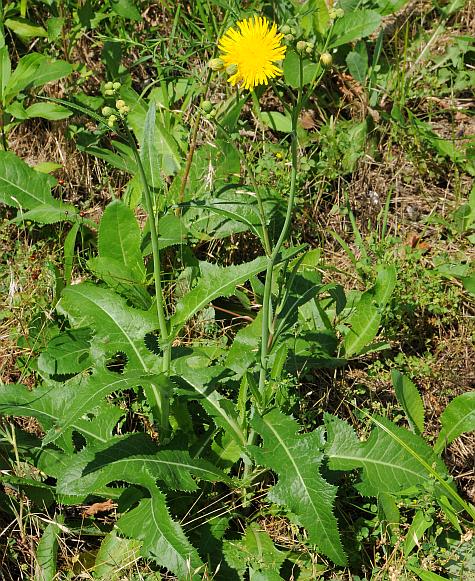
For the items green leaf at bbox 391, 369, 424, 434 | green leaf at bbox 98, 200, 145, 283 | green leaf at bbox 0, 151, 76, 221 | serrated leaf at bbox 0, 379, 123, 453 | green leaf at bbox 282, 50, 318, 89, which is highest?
green leaf at bbox 282, 50, 318, 89

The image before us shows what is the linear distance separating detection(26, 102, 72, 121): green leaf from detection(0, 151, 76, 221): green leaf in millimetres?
273

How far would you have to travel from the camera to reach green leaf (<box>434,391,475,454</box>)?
3098 mm

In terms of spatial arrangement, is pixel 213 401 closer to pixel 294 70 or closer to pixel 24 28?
pixel 294 70

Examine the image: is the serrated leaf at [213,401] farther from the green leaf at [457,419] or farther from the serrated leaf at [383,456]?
the green leaf at [457,419]

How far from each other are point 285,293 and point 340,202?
1.22 meters

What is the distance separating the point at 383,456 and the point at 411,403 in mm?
337

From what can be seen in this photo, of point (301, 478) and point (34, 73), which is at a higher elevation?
point (34, 73)

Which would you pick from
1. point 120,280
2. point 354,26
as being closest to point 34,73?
point 120,280

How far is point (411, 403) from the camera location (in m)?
3.16

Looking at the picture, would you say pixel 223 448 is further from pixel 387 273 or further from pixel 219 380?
pixel 387 273

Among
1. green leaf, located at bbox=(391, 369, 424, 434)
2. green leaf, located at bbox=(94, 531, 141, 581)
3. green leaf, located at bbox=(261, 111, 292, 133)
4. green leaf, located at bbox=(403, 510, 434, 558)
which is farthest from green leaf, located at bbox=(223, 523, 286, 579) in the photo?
green leaf, located at bbox=(261, 111, 292, 133)

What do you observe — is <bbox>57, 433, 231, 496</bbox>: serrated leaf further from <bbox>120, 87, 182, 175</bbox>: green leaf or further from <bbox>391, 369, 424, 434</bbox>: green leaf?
<bbox>120, 87, 182, 175</bbox>: green leaf

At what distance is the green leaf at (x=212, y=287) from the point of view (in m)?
3.04

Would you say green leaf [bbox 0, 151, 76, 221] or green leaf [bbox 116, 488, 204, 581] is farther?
green leaf [bbox 0, 151, 76, 221]
